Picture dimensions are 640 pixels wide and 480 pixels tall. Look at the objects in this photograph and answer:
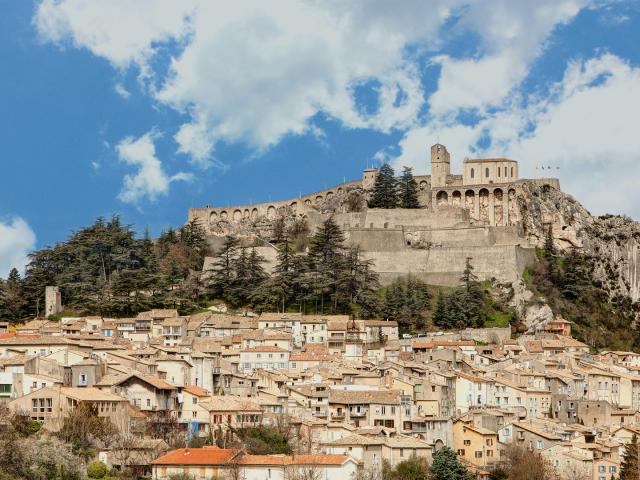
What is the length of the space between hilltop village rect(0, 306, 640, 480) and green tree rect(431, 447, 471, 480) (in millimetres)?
973

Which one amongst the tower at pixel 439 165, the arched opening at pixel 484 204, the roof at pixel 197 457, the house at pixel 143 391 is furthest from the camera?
the tower at pixel 439 165

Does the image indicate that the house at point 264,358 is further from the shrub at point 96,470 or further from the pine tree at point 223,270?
the shrub at point 96,470

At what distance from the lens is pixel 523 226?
102688 mm

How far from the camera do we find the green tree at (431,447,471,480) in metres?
54.1

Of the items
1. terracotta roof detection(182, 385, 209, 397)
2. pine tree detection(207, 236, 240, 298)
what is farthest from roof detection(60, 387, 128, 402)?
pine tree detection(207, 236, 240, 298)

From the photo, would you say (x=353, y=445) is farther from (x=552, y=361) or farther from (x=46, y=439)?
(x=552, y=361)

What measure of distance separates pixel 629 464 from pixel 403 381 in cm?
1264

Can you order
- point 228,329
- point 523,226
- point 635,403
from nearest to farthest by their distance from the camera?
point 635,403 < point 228,329 < point 523,226

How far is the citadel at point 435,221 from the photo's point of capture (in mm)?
95562

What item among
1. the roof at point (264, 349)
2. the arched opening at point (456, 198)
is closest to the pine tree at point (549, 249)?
the arched opening at point (456, 198)

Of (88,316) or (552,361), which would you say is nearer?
(552,361)

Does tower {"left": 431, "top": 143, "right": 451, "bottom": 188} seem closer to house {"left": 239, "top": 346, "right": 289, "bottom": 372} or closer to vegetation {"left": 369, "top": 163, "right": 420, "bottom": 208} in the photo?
vegetation {"left": 369, "top": 163, "right": 420, "bottom": 208}

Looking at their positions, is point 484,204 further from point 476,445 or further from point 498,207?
point 476,445

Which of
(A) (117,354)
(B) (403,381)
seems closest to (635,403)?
(B) (403,381)
